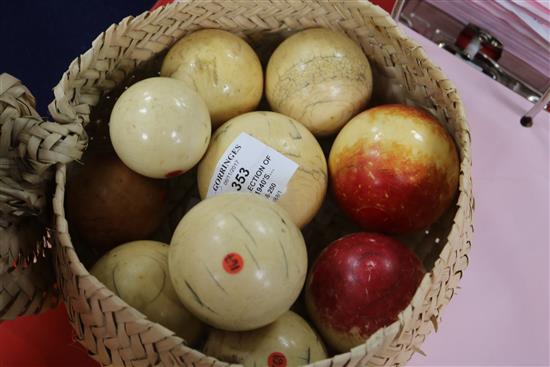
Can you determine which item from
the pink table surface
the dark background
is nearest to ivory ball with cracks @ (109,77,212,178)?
the pink table surface

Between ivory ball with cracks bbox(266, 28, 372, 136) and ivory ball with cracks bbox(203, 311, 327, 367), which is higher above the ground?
ivory ball with cracks bbox(266, 28, 372, 136)

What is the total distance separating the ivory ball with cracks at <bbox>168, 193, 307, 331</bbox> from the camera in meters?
0.64

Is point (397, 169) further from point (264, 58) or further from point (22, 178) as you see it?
point (22, 178)

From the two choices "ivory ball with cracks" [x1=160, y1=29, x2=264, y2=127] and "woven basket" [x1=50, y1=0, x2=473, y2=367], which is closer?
"woven basket" [x1=50, y1=0, x2=473, y2=367]

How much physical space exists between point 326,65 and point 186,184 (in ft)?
1.04

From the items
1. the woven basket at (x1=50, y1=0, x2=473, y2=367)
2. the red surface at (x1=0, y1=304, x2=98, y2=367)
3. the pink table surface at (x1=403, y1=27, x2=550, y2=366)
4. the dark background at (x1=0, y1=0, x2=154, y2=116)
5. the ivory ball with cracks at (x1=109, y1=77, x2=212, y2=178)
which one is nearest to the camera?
the woven basket at (x1=50, y1=0, x2=473, y2=367)

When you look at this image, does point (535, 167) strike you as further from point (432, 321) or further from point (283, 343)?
point (283, 343)

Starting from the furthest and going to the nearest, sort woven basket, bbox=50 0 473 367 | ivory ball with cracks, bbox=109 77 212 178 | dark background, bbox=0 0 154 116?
dark background, bbox=0 0 154 116 < ivory ball with cracks, bbox=109 77 212 178 < woven basket, bbox=50 0 473 367

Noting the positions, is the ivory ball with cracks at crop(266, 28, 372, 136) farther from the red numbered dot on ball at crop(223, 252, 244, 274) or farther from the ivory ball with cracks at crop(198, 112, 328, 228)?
the red numbered dot on ball at crop(223, 252, 244, 274)

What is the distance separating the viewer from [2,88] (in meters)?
0.68

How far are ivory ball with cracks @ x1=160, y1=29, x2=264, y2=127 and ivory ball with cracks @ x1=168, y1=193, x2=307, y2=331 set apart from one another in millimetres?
253

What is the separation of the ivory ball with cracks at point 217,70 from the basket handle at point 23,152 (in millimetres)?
244

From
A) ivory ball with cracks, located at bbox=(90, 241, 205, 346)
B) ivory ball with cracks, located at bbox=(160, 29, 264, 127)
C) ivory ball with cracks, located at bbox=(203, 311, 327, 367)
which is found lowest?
ivory ball with cracks, located at bbox=(90, 241, 205, 346)

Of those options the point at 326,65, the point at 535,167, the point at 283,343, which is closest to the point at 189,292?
the point at 283,343
